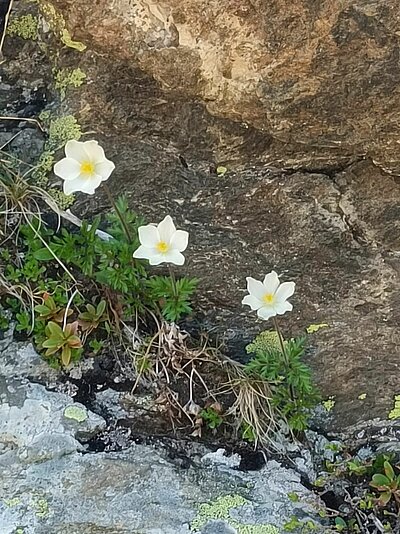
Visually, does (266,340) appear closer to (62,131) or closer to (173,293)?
(173,293)

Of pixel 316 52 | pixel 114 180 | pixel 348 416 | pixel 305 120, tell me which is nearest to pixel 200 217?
pixel 114 180

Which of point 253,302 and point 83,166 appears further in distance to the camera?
point 253,302

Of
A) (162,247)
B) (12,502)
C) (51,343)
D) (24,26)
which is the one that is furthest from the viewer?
(24,26)

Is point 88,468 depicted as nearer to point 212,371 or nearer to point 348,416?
point 212,371

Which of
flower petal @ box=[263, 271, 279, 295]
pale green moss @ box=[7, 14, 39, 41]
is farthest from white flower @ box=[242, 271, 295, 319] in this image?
pale green moss @ box=[7, 14, 39, 41]

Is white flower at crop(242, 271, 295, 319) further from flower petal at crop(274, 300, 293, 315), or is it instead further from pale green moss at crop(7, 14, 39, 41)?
pale green moss at crop(7, 14, 39, 41)

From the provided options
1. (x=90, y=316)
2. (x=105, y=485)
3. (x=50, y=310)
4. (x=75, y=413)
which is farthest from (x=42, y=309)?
(x=105, y=485)
